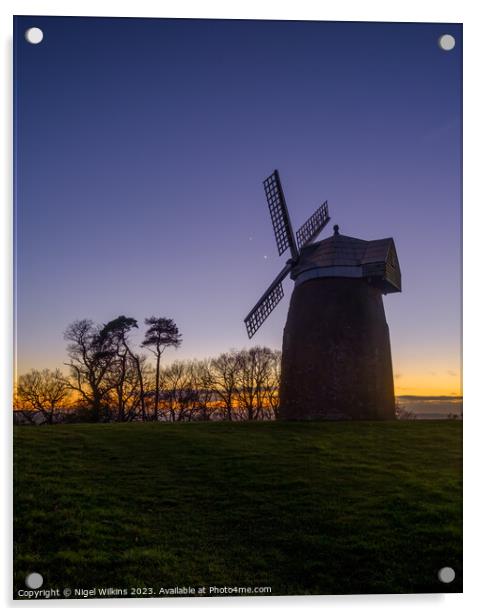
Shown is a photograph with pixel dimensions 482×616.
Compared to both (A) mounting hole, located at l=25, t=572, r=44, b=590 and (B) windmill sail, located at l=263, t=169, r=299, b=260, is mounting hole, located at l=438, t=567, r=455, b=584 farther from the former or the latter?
(B) windmill sail, located at l=263, t=169, r=299, b=260

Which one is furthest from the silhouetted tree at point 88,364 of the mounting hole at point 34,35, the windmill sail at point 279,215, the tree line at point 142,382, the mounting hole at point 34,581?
the mounting hole at point 34,35

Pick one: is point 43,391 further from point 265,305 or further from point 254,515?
point 265,305

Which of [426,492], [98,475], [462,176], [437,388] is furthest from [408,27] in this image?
[98,475]

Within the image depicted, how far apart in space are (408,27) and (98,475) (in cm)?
850

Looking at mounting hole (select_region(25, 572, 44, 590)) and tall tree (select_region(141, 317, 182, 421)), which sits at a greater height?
tall tree (select_region(141, 317, 182, 421))

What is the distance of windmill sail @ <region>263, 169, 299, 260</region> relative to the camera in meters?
11.3

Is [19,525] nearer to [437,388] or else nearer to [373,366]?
[437,388]

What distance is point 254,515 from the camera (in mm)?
9625

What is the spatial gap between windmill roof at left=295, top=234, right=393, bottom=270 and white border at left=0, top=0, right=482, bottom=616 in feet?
10.3

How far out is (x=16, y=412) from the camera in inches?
350

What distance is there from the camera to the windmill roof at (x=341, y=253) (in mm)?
13047

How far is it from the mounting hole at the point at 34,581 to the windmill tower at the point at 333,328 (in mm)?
6785

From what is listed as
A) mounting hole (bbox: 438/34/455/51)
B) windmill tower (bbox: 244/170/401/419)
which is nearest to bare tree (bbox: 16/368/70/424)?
windmill tower (bbox: 244/170/401/419)
